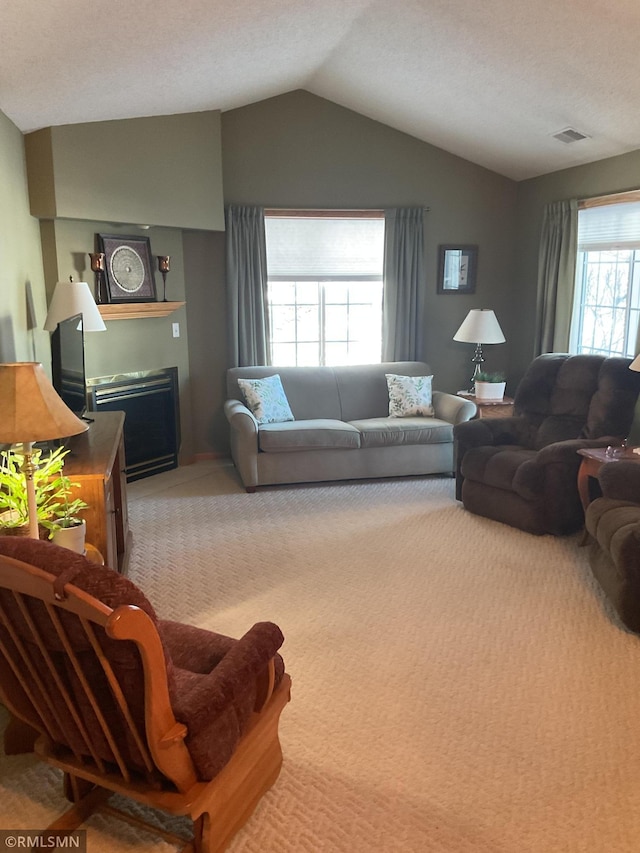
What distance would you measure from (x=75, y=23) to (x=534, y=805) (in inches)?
130

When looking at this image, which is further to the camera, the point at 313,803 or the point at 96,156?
the point at 96,156

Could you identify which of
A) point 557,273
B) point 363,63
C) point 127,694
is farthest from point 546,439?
point 127,694

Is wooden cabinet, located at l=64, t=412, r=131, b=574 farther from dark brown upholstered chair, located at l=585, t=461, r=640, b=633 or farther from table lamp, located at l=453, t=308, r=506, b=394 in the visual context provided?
table lamp, located at l=453, t=308, r=506, b=394

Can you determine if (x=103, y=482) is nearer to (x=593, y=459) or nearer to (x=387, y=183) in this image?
(x=593, y=459)

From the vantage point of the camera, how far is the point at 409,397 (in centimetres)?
578

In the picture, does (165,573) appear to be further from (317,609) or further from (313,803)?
(313,803)

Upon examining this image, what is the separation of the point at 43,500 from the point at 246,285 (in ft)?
11.7

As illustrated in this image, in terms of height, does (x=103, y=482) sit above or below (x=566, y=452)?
above

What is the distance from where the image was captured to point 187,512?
15.8 ft

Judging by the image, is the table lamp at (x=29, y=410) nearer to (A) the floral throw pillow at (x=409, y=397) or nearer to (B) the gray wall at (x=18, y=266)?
(B) the gray wall at (x=18, y=266)

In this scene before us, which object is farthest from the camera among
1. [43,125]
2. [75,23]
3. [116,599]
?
[43,125]

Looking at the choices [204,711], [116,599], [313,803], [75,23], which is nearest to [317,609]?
[313,803]

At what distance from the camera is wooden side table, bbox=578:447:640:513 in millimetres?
3996

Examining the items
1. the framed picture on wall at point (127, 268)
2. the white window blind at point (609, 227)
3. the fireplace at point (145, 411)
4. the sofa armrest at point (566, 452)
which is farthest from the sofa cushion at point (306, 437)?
the white window blind at point (609, 227)
